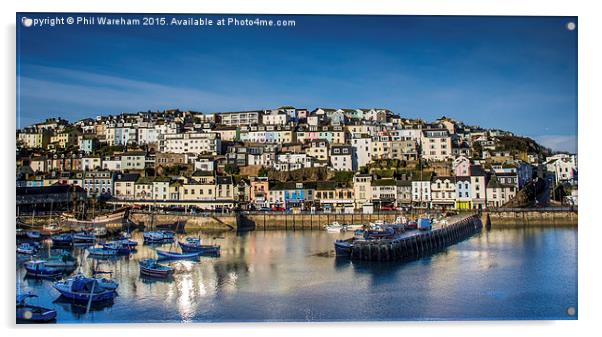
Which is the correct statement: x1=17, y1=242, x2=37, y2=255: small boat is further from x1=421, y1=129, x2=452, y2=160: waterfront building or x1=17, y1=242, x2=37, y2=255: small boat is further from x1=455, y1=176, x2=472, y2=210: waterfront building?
x1=421, y1=129, x2=452, y2=160: waterfront building

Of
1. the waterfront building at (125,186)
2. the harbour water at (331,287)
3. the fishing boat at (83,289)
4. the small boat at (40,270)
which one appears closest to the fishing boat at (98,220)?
the harbour water at (331,287)

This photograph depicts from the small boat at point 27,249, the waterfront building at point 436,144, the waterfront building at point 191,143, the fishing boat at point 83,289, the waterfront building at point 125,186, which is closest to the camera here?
the fishing boat at point 83,289

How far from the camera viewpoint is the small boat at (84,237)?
36.9ft

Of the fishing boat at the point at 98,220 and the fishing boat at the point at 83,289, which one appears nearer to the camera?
the fishing boat at the point at 83,289

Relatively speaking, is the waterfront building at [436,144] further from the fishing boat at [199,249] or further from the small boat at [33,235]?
the small boat at [33,235]

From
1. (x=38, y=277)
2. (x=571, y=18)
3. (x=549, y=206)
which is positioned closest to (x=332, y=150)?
(x=549, y=206)

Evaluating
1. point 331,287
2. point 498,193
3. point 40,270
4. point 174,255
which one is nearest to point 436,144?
point 498,193

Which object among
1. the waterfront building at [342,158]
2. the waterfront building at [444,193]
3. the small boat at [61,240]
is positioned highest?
the waterfront building at [342,158]

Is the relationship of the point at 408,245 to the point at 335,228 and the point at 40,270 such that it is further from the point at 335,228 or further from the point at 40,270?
the point at 40,270

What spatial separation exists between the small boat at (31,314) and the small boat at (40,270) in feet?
7.82

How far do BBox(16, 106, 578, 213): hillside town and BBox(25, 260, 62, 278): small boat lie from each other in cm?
304

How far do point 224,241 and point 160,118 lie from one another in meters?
13.3

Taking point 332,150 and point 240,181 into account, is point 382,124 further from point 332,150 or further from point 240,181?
point 240,181

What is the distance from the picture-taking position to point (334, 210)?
16.3m
